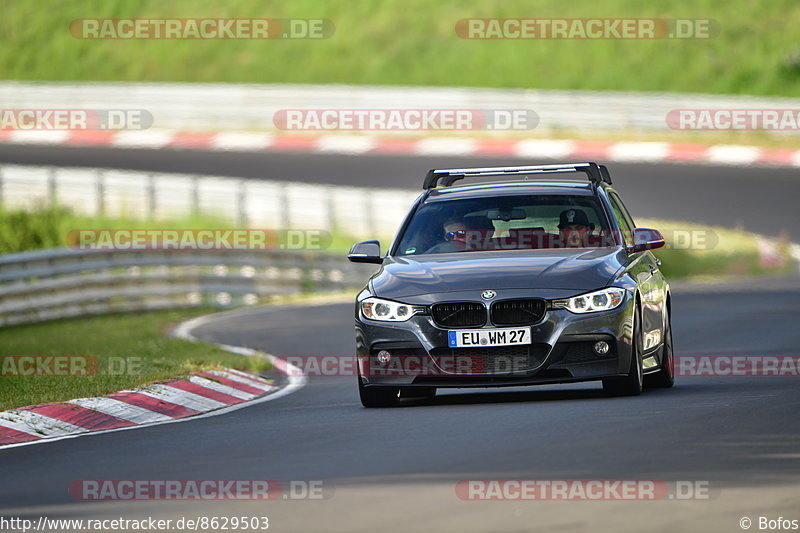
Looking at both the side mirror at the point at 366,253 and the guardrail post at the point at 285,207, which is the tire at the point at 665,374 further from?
the guardrail post at the point at 285,207

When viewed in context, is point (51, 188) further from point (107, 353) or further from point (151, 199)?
point (107, 353)

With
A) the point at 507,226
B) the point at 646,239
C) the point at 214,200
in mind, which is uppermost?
the point at 214,200

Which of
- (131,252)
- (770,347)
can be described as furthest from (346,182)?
(770,347)

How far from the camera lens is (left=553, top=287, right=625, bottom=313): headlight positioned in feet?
35.7

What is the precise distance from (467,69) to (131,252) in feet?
102

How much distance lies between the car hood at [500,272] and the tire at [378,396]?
2.19ft

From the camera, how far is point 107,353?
17.2m

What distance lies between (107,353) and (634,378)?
7.48 meters

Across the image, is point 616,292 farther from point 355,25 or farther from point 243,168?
point 355,25

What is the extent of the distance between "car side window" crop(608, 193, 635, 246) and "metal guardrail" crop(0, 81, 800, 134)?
27888mm

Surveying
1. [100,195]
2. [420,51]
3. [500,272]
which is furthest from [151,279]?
[420,51]

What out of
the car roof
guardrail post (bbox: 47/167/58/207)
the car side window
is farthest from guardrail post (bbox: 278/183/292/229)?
the car roof

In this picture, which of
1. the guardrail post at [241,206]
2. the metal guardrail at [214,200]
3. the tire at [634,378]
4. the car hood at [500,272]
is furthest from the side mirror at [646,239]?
the guardrail post at [241,206]

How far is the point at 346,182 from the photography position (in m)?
40.2
